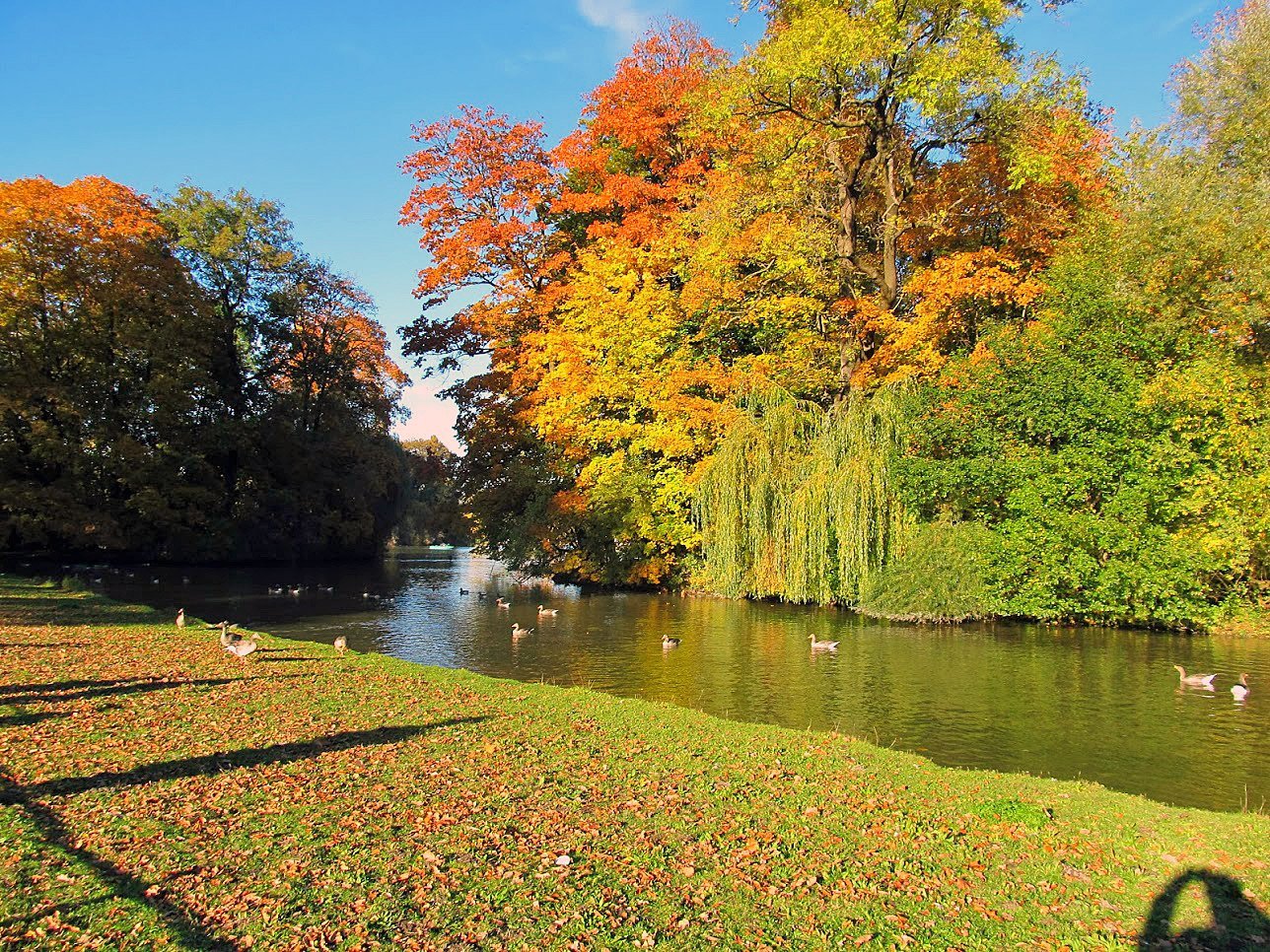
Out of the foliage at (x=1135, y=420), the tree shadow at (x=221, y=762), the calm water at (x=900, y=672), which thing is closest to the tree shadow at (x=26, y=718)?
the tree shadow at (x=221, y=762)

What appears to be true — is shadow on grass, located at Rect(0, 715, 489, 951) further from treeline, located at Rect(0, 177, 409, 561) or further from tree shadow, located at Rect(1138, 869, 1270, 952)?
treeline, located at Rect(0, 177, 409, 561)

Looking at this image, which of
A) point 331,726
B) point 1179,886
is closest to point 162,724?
point 331,726

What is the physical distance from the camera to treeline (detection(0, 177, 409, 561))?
3525cm

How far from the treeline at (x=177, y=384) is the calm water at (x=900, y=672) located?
13.8m

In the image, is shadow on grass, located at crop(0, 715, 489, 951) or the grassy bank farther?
the grassy bank

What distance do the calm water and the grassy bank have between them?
246 centimetres

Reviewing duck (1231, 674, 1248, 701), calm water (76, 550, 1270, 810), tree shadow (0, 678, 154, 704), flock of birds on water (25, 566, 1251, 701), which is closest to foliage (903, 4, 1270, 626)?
calm water (76, 550, 1270, 810)

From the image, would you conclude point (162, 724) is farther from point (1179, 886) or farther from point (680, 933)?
point (1179, 886)

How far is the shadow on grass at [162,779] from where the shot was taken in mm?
4711

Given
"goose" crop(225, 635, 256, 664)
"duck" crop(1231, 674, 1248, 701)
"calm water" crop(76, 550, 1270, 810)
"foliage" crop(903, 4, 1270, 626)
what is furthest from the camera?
"foliage" crop(903, 4, 1270, 626)

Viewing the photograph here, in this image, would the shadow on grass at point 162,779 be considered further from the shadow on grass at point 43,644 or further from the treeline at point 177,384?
the treeline at point 177,384

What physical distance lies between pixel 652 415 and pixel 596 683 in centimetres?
1874

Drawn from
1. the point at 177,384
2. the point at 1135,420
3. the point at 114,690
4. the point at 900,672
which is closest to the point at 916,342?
the point at 1135,420

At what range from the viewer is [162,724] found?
912cm
